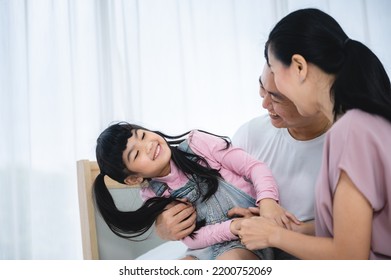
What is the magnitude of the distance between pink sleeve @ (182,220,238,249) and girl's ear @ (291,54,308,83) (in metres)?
0.34

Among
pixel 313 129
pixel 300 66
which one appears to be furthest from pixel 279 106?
pixel 300 66

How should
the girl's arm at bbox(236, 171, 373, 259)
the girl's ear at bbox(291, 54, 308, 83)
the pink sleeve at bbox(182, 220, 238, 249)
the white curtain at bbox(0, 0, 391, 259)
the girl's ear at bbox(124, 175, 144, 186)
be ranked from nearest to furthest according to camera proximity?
the girl's arm at bbox(236, 171, 373, 259) < the girl's ear at bbox(291, 54, 308, 83) < the pink sleeve at bbox(182, 220, 238, 249) < the girl's ear at bbox(124, 175, 144, 186) < the white curtain at bbox(0, 0, 391, 259)

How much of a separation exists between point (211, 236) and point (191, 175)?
0.15 meters

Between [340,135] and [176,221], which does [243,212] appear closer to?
[176,221]

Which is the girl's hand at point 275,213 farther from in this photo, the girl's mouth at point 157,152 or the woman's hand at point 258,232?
the girl's mouth at point 157,152

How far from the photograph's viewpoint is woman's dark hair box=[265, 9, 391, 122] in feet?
2.30

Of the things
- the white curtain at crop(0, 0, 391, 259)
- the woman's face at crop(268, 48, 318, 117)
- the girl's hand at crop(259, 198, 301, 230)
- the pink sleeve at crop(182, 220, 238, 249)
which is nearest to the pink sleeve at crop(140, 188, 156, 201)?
the pink sleeve at crop(182, 220, 238, 249)

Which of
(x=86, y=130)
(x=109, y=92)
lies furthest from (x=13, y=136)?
(x=109, y=92)

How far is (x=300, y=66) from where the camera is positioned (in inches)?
30.2

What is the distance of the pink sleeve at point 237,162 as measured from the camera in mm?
931

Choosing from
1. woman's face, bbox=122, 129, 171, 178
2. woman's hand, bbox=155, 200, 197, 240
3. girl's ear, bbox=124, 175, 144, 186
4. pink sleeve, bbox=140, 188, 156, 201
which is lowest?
woman's hand, bbox=155, 200, 197, 240

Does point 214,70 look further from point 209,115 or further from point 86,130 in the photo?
point 86,130

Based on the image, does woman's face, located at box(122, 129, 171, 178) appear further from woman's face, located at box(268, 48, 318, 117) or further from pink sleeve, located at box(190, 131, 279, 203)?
woman's face, located at box(268, 48, 318, 117)
